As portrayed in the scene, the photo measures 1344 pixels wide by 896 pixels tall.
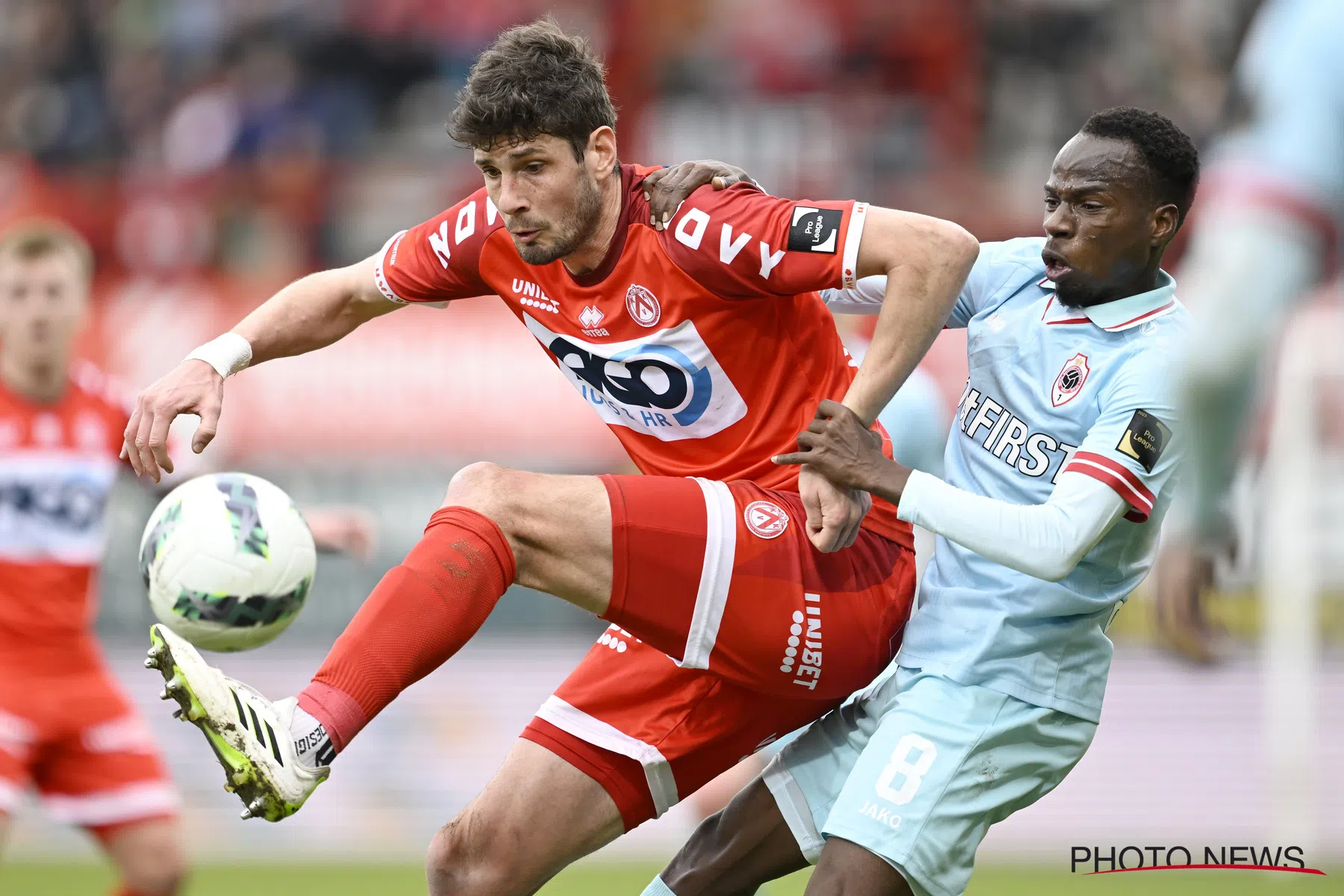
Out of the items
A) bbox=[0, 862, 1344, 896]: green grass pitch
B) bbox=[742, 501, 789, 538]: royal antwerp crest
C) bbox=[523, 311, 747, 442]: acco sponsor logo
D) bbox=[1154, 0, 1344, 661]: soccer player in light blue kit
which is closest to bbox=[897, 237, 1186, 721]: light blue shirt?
bbox=[742, 501, 789, 538]: royal antwerp crest

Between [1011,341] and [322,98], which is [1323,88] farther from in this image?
[322,98]

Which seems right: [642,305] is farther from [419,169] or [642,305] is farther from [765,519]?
[419,169]

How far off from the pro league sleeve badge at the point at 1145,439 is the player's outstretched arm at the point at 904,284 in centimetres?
51

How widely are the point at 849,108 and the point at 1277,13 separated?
11357mm

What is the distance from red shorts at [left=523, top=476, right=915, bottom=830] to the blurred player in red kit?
2.41m

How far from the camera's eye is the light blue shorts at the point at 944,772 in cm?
383

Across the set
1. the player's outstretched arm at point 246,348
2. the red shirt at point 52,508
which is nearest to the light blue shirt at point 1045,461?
the player's outstretched arm at point 246,348

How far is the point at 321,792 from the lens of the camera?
423 inches

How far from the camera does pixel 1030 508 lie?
369 centimetres

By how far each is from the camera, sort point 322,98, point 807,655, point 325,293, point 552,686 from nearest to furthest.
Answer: point 807,655 < point 325,293 < point 552,686 < point 322,98

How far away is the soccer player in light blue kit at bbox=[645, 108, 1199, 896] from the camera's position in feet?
12.1

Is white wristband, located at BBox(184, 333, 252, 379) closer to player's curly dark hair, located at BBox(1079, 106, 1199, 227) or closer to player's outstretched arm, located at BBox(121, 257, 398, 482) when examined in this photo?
player's outstretched arm, located at BBox(121, 257, 398, 482)

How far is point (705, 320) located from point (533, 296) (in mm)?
515

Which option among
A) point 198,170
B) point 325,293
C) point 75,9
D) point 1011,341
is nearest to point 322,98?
point 198,170
